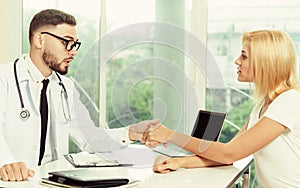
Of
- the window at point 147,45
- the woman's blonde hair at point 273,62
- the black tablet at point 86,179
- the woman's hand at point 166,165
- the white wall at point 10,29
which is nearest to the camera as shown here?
the black tablet at point 86,179

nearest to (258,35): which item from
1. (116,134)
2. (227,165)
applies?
(227,165)

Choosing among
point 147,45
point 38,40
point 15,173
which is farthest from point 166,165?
point 147,45

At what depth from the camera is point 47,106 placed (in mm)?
2252

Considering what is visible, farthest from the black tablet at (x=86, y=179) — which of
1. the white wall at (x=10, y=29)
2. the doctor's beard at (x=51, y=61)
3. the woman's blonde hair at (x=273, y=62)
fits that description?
the white wall at (x=10, y=29)

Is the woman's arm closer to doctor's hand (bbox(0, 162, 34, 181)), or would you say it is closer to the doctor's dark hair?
doctor's hand (bbox(0, 162, 34, 181))

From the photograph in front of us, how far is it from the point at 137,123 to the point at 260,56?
0.59 meters

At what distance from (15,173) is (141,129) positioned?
0.65 metres

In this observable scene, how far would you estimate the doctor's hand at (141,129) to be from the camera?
199 cm

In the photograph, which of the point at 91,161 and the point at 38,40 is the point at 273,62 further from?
the point at 38,40

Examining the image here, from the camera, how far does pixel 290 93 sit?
1.86 m

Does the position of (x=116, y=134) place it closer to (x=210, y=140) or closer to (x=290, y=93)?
(x=210, y=140)

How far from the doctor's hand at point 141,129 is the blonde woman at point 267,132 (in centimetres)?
4

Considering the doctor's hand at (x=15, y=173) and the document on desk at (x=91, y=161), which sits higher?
the doctor's hand at (x=15, y=173)

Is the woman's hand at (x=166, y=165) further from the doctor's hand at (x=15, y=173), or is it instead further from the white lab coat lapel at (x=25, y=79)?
the white lab coat lapel at (x=25, y=79)
